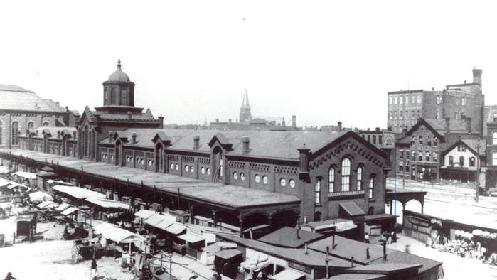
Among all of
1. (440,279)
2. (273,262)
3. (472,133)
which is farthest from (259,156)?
(472,133)

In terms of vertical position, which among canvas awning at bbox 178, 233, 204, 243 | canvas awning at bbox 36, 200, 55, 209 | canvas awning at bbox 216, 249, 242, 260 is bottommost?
canvas awning at bbox 216, 249, 242, 260

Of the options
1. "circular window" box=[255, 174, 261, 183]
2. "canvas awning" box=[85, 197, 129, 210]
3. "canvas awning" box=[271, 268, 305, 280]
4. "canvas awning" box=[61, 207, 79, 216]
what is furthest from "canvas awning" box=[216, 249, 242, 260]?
"canvas awning" box=[61, 207, 79, 216]

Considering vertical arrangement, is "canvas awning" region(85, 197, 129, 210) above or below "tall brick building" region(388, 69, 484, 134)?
below

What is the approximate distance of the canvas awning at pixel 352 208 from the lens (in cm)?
3876

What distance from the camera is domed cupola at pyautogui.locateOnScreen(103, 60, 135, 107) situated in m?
74.2

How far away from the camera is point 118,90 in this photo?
7406 centimetres

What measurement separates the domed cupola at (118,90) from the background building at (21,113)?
35259mm

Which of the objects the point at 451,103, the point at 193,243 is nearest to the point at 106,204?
the point at 193,243

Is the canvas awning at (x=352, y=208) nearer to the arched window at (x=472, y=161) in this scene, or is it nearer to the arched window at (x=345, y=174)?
the arched window at (x=345, y=174)

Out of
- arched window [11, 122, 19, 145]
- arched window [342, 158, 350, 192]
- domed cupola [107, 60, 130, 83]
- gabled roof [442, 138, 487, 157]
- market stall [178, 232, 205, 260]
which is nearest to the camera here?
market stall [178, 232, 205, 260]

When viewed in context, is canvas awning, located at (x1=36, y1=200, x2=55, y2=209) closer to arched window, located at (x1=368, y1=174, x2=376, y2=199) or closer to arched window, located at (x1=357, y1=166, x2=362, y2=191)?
arched window, located at (x1=357, y1=166, x2=362, y2=191)

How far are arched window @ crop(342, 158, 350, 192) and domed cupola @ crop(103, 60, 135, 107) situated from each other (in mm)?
44444

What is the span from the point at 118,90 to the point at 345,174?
45.1m

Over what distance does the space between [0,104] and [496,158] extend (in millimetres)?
95917
